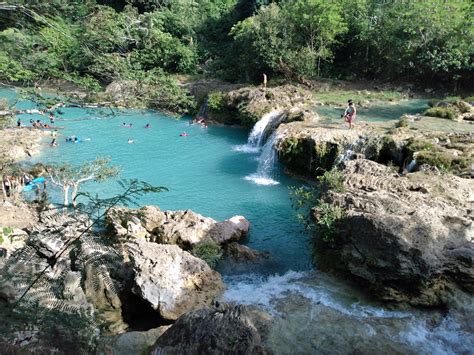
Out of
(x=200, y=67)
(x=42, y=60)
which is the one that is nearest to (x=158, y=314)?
(x=42, y=60)

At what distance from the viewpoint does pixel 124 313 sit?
8.88m

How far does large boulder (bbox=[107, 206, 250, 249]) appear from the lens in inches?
451

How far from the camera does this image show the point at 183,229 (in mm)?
11641

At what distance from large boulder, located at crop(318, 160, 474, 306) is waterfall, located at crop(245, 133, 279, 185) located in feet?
23.2

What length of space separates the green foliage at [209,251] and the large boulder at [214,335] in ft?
15.0

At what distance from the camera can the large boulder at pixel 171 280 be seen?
8.58 metres

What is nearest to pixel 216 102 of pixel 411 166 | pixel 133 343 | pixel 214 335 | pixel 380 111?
pixel 380 111

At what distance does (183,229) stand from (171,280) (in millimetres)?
2799

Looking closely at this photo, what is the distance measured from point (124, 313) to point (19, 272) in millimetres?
4521

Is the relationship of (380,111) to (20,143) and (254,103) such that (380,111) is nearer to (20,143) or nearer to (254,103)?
(254,103)

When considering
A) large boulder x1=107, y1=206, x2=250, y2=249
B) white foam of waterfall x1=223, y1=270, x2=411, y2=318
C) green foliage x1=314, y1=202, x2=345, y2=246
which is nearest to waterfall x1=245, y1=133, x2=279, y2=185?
large boulder x1=107, y1=206, x2=250, y2=249

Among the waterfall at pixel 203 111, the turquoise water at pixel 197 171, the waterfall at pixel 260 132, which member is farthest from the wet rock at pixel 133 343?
the waterfall at pixel 203 111

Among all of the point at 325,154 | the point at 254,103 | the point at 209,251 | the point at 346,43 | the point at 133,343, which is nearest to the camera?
the point at 133,343

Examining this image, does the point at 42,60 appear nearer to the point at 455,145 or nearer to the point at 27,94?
the point at 27,94
